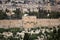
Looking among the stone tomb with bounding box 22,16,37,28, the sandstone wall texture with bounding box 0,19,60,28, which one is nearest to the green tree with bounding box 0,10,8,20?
the sandstone wall texture with bounding box 0,19,60,28

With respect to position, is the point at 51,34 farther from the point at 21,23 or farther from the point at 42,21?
the point at 21,23

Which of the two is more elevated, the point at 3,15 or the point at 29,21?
the point at 3,15

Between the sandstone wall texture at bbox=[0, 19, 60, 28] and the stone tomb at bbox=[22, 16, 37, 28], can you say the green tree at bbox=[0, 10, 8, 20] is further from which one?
the stone tomb at bbox=[22, 16, 37, 28]

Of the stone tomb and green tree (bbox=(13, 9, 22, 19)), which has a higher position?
green tree (bbox=(13, 9, 22, 19))

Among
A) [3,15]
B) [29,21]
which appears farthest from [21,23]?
[3,15]

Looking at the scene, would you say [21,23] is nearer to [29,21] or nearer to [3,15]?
[29,21]

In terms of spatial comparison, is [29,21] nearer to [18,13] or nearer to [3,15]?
[18,13]

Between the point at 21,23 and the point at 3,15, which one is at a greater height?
the point at 3,15

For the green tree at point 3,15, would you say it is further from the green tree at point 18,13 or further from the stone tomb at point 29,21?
the stone tomb at point 29,21

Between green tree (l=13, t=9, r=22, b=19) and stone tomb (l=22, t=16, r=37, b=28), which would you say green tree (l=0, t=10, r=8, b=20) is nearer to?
green tree (l=13, t=9, r=22, b=19)

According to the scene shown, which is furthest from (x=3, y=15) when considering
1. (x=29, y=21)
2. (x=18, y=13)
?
(x=29, y=21)

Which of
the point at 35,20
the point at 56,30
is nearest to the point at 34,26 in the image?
the point at 35,20
